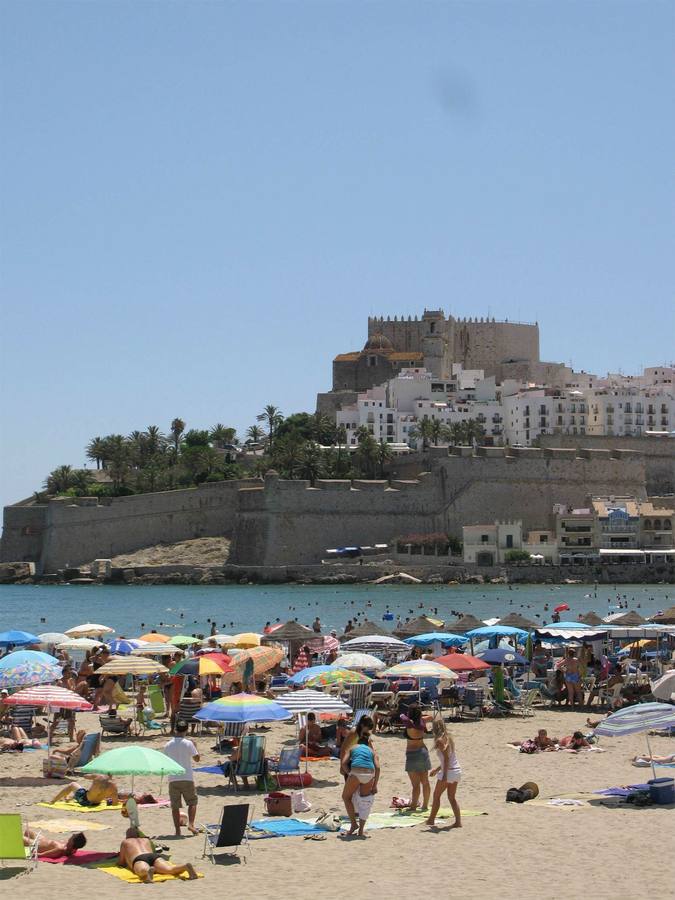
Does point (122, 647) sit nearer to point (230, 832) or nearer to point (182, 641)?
point (182, 641)

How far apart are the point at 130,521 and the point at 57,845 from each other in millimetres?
61064

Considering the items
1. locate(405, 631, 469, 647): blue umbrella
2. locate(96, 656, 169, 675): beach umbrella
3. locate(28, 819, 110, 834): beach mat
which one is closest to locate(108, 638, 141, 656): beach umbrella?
locate(96, 656, 169, 675): beach umbrella

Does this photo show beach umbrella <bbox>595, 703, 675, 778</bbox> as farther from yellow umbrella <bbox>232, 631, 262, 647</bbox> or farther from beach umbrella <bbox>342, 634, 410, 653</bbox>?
yellow umbrella <bbox>232, 631, 262, 647</bbox>

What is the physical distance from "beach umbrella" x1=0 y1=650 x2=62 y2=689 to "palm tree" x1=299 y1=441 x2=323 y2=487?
55633mm

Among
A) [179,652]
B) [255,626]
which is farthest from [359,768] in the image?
[255,626]

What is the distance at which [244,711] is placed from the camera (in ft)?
40.8

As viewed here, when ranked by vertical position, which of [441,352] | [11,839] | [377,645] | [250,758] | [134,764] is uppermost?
[441,352]

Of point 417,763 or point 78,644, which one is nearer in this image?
point 417,763

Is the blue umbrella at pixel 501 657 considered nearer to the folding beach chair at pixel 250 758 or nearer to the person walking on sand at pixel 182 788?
the folding beach chair at pixel 250 758

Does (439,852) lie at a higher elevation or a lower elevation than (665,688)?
lower

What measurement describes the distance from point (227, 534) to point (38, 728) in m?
53.8

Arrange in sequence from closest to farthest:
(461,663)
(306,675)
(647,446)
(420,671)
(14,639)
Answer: (306,675) → (420,671) → (461,663) → (14,639) → (647,446)

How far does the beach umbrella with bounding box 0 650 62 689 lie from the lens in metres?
15.1

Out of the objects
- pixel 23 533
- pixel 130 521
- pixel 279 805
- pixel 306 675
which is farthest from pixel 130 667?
pixel 23 533
